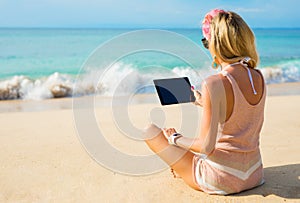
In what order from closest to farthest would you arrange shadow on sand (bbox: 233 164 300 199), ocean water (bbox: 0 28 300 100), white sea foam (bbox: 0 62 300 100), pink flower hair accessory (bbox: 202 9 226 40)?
pink flower hair accessory (bbox: 202 9 226 40) → shadow on sand (bbox: 233 164 300 199) → white sea foam (bbox: 0 62 300 100) → ocean water (bbox: 0 28 300 100)

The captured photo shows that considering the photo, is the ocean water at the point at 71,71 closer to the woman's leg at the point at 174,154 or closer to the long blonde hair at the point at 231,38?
the woman's leg at the point at 174,154

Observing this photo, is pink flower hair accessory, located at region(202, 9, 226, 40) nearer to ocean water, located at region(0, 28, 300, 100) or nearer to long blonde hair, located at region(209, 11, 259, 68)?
long blonde hair, located at region(209, 11, 259, 68)

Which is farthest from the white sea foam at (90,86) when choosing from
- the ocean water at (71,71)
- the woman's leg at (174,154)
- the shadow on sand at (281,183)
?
the woman's leg at (174,154)

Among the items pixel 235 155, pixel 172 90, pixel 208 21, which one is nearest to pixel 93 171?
pixel 172 90

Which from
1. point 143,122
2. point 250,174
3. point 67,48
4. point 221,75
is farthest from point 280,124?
point 67,48

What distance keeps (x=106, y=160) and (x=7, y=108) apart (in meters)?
4.24

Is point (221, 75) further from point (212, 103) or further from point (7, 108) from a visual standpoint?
point (7, 108)

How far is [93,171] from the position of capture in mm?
3311

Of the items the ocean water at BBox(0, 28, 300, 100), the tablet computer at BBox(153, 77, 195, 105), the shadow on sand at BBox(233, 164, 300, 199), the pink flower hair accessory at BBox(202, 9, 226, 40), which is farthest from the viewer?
the ocean water at BBox(0, 28, 300, 100)

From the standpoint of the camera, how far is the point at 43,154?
149 inches

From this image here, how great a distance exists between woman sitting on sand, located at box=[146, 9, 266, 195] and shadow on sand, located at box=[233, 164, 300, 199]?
10 centimetres

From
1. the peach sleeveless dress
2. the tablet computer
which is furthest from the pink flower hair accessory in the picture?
the tablet computer

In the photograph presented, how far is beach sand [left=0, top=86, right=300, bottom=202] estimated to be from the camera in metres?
2.78

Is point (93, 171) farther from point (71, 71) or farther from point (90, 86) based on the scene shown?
point (71, 71)
